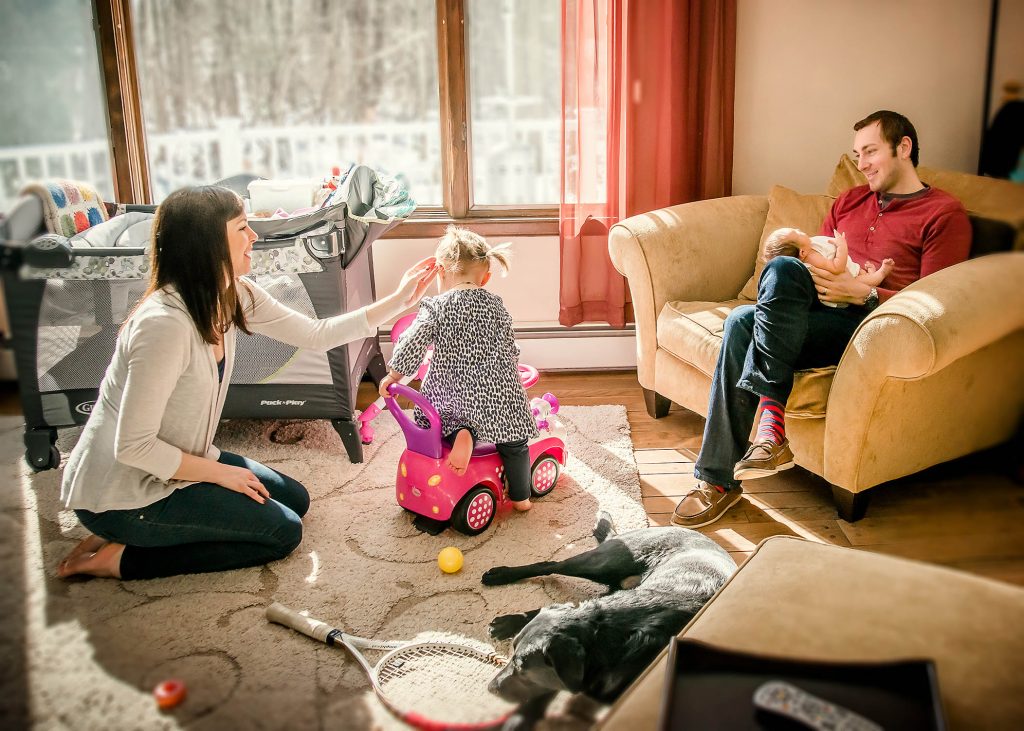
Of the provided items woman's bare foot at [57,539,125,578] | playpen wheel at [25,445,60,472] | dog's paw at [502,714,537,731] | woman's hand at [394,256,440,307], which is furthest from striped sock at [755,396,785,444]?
playpen wheel at [25,445,60,472]

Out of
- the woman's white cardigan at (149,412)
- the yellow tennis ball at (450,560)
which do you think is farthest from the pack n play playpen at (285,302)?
the yellow tennis ball at (450,560)

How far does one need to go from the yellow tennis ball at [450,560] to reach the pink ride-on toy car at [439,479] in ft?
0.46

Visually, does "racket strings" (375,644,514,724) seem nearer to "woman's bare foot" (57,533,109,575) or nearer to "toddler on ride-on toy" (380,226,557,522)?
"woman's bare foot" (57,533,109,575)

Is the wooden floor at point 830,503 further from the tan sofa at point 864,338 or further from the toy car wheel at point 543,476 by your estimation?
the toy car wheel at point 543,476

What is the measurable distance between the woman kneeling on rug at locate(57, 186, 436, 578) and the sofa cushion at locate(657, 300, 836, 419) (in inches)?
29.9

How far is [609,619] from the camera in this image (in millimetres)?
1143

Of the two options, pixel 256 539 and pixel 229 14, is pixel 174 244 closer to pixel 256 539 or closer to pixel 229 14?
pixel 229 14

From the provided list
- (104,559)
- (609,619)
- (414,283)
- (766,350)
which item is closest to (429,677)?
(609,619)

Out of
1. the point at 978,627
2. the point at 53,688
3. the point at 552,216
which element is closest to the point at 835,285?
the point at 978,627

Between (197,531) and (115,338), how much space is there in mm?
611

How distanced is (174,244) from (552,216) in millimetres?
1730

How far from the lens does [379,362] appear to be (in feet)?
8.68

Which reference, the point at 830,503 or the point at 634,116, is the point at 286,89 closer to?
the point at 634,116

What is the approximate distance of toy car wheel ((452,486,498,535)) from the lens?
1762 millimetres
